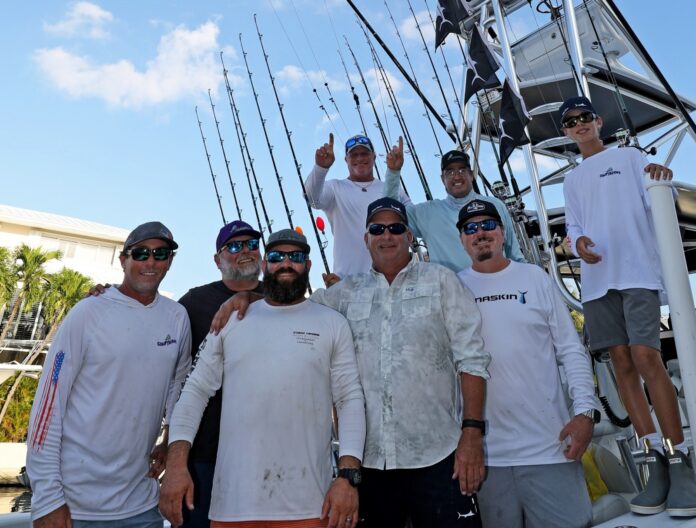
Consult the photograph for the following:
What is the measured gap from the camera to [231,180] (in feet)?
38.0

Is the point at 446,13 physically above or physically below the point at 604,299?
above

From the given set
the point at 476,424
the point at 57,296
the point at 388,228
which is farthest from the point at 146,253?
the point at 57,296

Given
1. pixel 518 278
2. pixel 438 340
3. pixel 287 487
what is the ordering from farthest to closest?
1. pixel 518 278
2. pixel 438 340
3. pixel 287 487

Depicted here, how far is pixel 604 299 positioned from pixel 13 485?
81.0ft

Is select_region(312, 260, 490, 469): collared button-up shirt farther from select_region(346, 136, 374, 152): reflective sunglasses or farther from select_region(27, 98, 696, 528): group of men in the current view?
select_region(346, 136, 374, 152): reflective sunglasses

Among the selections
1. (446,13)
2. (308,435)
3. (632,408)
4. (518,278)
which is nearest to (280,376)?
(308,435)

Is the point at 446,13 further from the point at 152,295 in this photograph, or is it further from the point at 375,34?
the point at 152,295

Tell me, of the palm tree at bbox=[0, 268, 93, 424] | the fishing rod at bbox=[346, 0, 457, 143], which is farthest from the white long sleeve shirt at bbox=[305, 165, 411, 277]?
the palm tree at bbox=[0, 268, 93, 424]

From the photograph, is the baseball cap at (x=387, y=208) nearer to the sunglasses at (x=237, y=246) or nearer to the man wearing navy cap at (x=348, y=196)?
the sunglasses at (x=237, y=246)

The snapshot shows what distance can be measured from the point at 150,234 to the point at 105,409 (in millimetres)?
944

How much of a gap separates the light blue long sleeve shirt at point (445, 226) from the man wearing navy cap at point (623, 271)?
1.25ft

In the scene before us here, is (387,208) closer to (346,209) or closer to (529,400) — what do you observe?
(529,400)

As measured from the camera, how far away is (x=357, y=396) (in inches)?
89.0

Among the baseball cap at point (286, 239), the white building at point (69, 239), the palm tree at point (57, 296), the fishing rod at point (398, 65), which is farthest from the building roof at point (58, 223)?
the baseball cap at point (286, 239)
